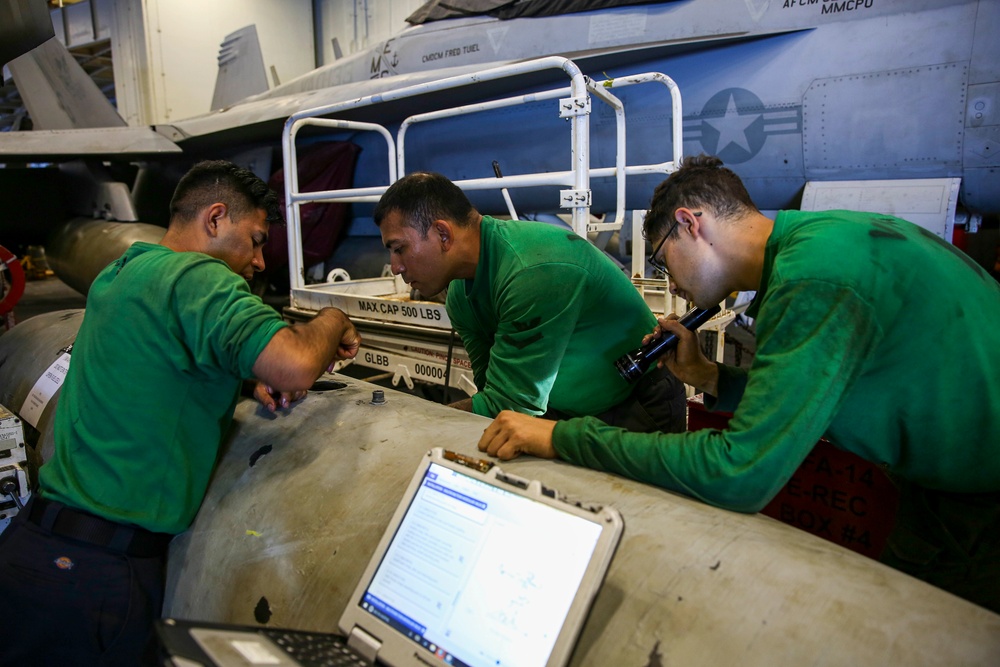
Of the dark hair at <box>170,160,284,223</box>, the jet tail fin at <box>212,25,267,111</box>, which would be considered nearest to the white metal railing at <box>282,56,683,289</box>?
the dark hair at <box>170,160,284,223</box>

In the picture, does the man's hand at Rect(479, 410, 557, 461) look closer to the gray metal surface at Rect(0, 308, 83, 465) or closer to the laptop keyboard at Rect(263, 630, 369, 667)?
the laptop keyboard at Rect(263, 630, 369, 667)

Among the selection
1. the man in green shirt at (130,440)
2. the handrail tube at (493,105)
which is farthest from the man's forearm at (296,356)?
the handrail tube at (493,105)

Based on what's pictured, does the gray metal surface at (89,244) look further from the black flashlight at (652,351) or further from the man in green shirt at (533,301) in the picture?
the black flashlight at (652,351)

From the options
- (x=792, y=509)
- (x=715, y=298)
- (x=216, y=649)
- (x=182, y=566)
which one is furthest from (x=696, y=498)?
(x=182, y=566)

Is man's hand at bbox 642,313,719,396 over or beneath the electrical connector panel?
over

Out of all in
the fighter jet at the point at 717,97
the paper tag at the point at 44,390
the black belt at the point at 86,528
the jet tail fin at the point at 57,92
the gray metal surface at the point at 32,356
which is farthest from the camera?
the jet tail fin at the point at 57,92

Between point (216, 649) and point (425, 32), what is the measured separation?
242 inches

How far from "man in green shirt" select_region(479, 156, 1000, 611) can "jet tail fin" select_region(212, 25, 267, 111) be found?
31.7 feet

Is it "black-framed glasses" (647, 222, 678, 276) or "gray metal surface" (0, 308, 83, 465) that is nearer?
"black-framed glasses" (647, 222, 678, 276)

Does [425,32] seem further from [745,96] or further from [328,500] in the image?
[328,500]

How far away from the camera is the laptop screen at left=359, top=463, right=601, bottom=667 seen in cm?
83

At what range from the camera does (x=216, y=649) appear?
77 cm

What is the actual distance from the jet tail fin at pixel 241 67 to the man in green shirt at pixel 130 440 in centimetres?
901

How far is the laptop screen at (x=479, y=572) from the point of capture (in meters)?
0.83
